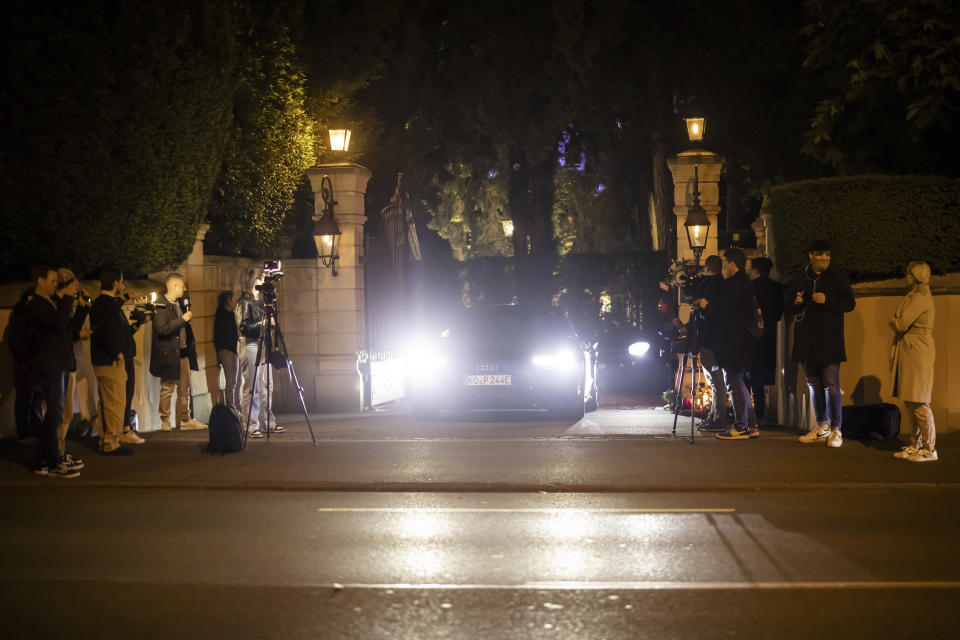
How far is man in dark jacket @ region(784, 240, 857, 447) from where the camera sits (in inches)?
463

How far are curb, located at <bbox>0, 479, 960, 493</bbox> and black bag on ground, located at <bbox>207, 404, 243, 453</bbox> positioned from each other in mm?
1657

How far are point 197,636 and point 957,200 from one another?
10.8m

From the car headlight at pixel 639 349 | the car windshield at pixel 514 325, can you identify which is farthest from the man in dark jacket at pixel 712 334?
the car headlight at pixel 639 349

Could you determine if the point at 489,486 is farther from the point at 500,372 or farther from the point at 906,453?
the point at 500,372

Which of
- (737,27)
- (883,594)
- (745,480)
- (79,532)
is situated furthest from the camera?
(737,27)

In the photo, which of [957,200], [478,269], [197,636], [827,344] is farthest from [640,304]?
[197,636]

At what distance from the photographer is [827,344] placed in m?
11.7


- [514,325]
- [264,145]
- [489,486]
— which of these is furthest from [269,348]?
[264,145]

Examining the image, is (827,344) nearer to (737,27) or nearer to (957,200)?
(957,200)

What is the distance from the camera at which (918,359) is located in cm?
1094

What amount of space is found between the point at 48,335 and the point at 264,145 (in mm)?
9373

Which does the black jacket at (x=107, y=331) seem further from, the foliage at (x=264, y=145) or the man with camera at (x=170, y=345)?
the foliage at (x=264, y=145)

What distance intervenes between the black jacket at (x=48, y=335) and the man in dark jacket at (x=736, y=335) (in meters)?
6.60

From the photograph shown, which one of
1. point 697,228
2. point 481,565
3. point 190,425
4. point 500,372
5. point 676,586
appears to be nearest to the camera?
point 676,586
